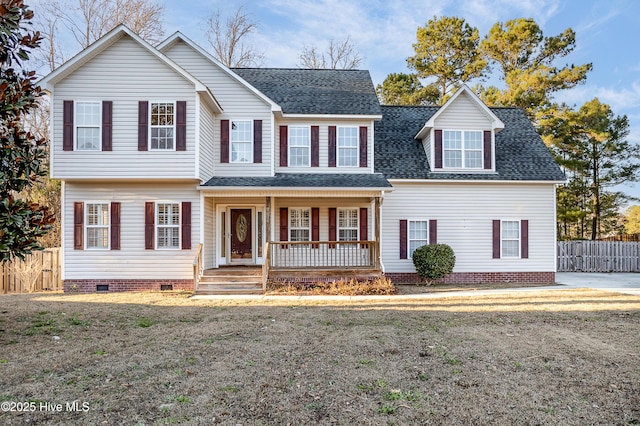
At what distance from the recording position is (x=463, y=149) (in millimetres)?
15031

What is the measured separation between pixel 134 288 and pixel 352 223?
25.7ft

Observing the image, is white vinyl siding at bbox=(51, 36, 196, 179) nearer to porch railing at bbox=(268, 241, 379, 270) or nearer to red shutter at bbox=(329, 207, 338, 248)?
porch railing at bbox=(268, 241, 379, 270)

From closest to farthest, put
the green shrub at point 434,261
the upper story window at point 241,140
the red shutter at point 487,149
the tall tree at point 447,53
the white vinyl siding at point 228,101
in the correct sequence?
the green shrub at point 434,261 → the white vinyl siding at point 228,101 → the upper story window at point 241,140 → the red shutter at point 487,149 → the tall tree at point 447,53

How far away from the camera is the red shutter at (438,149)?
14.9m

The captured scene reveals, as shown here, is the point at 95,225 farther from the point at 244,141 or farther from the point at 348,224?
the point at 348,224

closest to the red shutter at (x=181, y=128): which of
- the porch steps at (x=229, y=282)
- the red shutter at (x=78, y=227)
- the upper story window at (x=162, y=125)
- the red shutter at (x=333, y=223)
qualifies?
the upper story window at (x=162, y=125)

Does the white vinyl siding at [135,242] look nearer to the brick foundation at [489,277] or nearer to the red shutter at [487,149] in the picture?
the brick foundation at [489,277]

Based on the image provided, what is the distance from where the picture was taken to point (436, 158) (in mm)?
14891

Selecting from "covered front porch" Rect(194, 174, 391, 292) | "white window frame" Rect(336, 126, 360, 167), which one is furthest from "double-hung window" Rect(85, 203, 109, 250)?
"white window frame" Rect(336, 126, 360, 167)

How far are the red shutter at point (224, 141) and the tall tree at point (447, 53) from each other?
18.1m

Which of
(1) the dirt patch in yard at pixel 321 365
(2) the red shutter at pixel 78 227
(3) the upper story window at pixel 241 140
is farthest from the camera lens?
(3) the upper story window at pixel 241 140

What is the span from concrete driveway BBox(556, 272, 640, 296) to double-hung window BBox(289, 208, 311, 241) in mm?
9645

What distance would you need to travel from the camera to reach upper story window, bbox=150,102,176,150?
12203 mm

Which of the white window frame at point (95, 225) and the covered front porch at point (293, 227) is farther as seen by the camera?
the covered front porch at point (293, 227)
